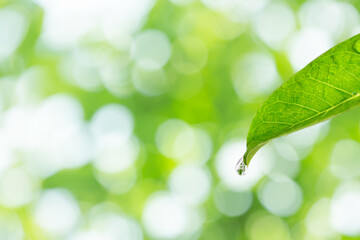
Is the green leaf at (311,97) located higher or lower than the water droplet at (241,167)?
higher

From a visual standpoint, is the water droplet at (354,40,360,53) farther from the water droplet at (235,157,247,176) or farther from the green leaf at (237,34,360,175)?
the water droplet at (235,157,247,176)

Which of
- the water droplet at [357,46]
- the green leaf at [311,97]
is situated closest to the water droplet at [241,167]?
the green leaf at [311,97]

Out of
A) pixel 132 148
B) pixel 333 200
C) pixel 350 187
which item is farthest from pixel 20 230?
pixel 350 187

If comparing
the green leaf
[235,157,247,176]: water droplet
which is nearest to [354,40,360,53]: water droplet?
the green leaf

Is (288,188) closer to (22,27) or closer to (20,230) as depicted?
(20,230)

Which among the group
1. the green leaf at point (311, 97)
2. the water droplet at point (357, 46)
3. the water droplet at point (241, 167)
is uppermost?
the water droplet at point (357, 46)

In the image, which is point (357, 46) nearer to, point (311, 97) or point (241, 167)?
point (311, 97)

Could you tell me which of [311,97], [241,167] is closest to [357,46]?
[311,97]

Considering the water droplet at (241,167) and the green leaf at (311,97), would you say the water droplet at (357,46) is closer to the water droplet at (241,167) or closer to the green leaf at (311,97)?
the green leaf at (311,97)
